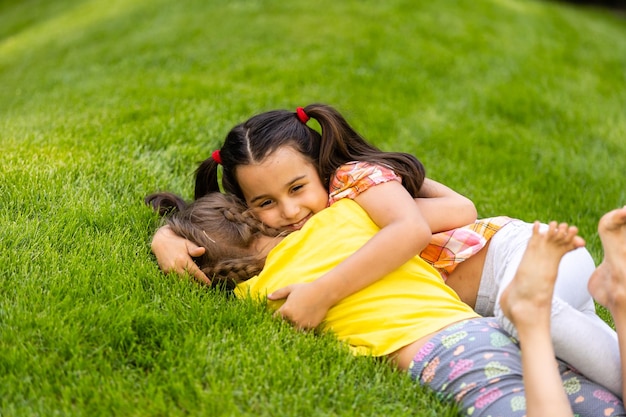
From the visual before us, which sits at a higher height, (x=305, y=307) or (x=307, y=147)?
(x=307, y=147)

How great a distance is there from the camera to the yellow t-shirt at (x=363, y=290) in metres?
2.33

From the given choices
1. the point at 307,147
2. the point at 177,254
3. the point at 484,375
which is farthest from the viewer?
the point at 307,147

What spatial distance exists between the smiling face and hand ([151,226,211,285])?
11.5 inches

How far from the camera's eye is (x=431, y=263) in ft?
9.07

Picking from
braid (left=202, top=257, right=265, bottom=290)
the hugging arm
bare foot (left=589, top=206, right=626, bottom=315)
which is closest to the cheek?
braid (left=202, top=257, right=265, bottom=290)

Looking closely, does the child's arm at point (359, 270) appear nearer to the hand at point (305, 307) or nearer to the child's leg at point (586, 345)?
the hand at point (305, 307)

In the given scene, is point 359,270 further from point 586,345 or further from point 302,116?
point 302,116

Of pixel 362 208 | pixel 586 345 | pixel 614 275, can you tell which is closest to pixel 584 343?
pixel 586 345

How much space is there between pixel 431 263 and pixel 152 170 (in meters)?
1.68

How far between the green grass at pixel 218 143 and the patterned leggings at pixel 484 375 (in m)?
0.11

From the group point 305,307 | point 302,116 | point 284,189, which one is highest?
point 302,116

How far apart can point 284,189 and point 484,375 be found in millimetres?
1005

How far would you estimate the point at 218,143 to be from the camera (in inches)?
174

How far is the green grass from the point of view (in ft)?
6.89
